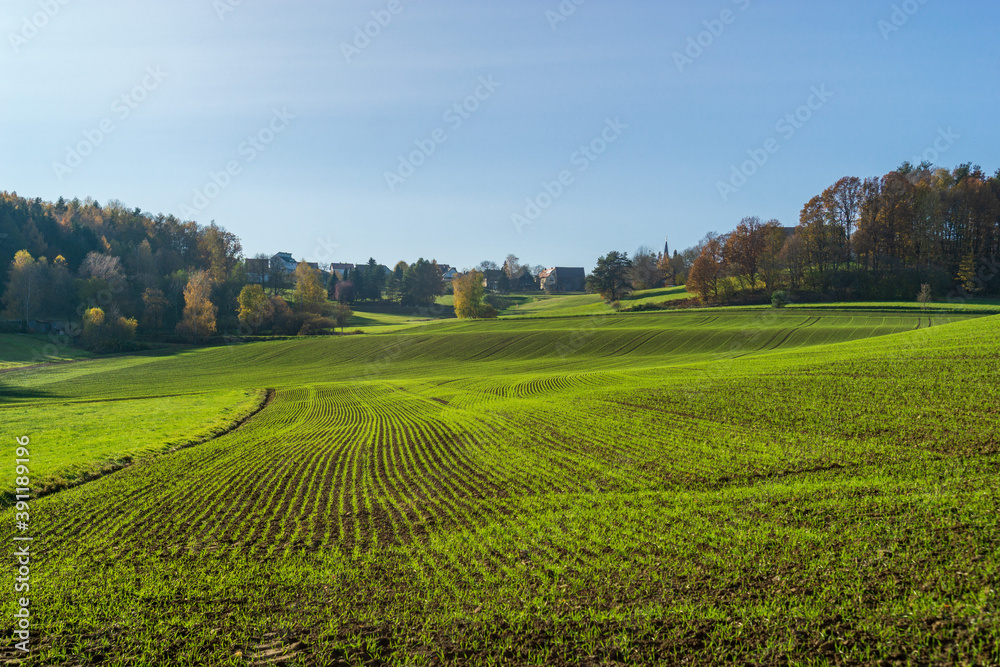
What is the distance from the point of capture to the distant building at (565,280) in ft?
513

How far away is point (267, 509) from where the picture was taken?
1335 centimetres

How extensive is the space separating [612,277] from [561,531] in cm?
9399

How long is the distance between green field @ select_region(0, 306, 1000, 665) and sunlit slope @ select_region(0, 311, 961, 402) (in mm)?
20940

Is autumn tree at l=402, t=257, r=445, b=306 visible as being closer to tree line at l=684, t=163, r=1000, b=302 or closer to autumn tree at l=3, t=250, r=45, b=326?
tree line at l=684, t=163, r=1000, b=302

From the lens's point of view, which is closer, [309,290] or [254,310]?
[254,310]

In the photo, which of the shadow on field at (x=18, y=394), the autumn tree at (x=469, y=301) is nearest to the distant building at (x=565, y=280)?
the autumn tree at (x=469, y=301)

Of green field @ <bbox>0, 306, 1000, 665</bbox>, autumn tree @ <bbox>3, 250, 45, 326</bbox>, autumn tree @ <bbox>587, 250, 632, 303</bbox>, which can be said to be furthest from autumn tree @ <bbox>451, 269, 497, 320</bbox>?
green field @ <bbox>0, 306, 1000, 665</bbox>

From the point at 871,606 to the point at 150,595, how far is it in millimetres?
11069

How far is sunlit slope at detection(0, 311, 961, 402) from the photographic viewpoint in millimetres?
47094

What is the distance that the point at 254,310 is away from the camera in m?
81.9

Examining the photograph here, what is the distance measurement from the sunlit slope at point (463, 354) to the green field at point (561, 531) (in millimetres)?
20940

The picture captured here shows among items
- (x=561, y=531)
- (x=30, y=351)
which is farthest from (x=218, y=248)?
(x=561, y=531)

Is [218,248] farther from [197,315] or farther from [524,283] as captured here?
[524,283]

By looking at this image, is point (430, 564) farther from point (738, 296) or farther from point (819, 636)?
point (738, 296)
